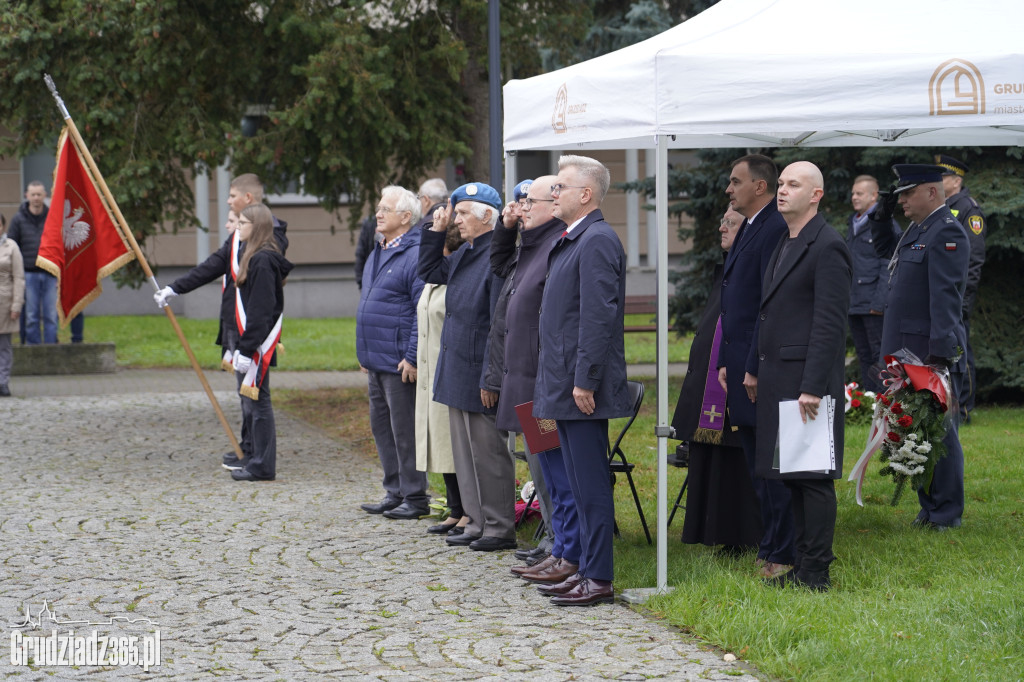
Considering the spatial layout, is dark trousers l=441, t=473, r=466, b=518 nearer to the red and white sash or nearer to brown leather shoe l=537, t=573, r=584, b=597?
brown leather shoe l=537, t=573, r=584, b=597

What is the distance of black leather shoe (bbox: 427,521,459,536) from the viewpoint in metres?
7.48

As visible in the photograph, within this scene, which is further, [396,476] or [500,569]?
[396,476]

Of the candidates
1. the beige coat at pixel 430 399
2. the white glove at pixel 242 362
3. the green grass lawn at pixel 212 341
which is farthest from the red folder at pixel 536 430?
the green grass lawn at pixel 212 341

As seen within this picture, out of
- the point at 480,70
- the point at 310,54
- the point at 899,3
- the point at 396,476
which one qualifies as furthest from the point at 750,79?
the point at 480,70

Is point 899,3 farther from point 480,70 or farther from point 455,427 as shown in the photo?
point 480,70

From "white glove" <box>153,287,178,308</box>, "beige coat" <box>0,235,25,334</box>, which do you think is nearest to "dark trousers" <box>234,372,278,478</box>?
"white glove" <box>153,287,178,308</box>

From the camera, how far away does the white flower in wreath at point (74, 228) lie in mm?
9648

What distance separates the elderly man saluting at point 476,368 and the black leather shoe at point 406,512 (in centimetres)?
78

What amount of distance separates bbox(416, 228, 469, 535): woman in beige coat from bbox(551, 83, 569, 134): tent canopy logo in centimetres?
110

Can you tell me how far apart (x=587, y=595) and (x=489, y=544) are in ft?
4.23

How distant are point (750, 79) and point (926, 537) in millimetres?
2870

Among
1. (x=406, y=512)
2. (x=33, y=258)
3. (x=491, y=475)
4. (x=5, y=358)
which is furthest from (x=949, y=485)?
(x=33, y=258)

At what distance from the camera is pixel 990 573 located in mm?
6086

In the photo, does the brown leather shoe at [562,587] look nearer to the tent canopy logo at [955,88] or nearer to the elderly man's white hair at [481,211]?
the elderly man's white hair at [481,211]
